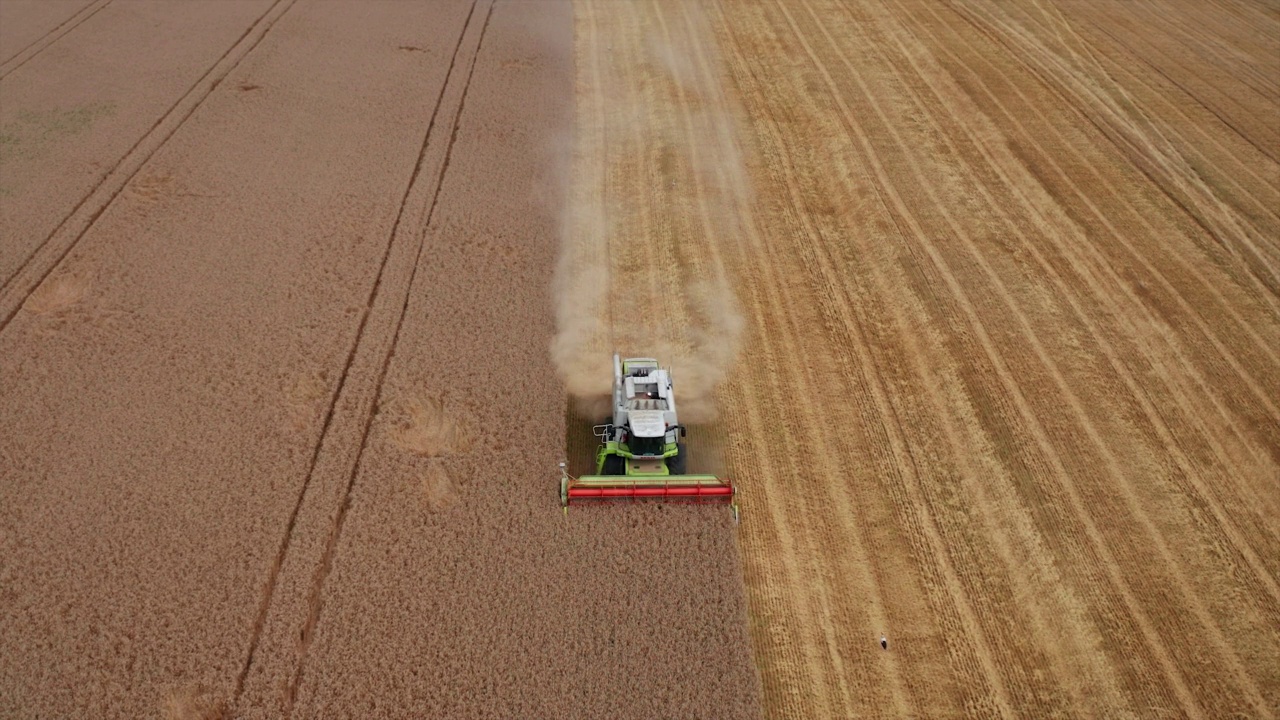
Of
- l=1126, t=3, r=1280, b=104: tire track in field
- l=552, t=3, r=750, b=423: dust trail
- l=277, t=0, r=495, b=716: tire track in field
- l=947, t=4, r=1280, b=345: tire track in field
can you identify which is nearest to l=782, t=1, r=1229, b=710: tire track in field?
l=552, t=3, r=750, b=423: dust trail

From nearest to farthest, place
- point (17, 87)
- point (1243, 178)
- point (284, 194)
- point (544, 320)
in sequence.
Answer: point (544, 320), point (284, 194), point (1243, 178), point (17, 87)

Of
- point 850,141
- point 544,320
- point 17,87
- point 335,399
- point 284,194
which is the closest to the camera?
point 335,399

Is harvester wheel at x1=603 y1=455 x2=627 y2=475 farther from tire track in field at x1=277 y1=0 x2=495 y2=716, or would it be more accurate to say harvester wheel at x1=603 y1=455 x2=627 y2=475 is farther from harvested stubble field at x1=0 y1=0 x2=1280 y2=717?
tire track in field at x1=277 y1=0 x2=495 y2=716

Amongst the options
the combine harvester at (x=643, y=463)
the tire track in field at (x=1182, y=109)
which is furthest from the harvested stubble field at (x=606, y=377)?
the combine harvester at (x=643, y=463)

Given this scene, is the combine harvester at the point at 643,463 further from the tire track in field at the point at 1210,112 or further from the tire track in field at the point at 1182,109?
the tire track in field at the point at 1210,112

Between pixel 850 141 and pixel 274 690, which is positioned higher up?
pixel 850 141

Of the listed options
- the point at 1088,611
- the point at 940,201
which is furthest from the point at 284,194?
the point at 1088,611

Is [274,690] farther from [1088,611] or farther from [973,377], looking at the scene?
[973,377]
